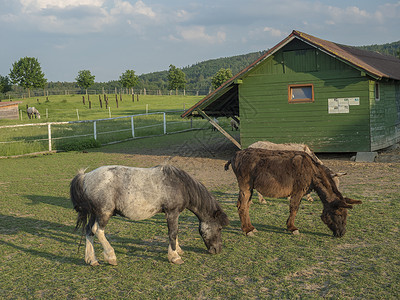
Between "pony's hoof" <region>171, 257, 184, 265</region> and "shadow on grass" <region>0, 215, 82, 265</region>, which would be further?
"shadow on grass" <region>0, 215, 82, 265</region>

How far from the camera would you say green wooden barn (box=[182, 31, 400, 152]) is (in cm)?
1427

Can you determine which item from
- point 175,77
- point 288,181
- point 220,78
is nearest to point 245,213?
point 288,181

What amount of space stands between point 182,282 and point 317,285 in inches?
62.1

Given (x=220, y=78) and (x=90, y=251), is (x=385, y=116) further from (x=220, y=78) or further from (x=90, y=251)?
(x=220, y=78)

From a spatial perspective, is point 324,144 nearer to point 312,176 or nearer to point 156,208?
point 312,176

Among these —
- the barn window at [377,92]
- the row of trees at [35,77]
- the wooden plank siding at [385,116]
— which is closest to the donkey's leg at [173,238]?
the wooden plank siding at [385,116]

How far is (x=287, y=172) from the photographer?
22.4 feet

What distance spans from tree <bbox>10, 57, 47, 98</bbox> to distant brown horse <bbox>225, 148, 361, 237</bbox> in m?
70.4

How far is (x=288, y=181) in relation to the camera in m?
6.79

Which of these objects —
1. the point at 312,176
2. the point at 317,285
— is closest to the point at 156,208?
the point at 317,285

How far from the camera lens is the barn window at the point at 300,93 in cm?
1490

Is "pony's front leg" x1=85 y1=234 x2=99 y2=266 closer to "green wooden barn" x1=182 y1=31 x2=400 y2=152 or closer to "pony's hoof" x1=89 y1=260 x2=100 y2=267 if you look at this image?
"pony's hoof" x1=89 y1=260 x2=100 y2=267

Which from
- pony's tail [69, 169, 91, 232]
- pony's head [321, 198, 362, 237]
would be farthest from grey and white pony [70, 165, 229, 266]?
pony's head [321, 198, 362, 237]

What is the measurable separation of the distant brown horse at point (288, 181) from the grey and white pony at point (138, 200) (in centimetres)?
130
